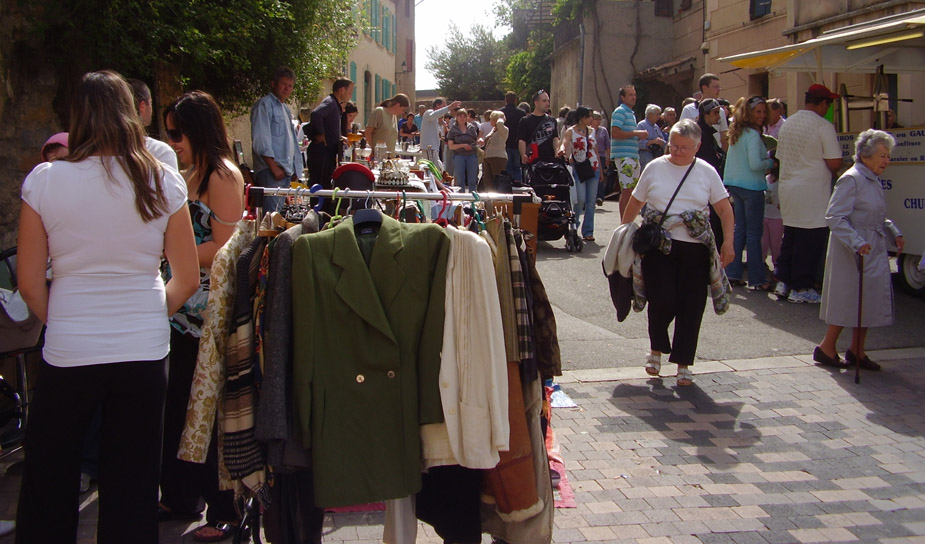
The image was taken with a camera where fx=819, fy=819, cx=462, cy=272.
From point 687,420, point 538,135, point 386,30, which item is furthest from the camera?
point 386,30

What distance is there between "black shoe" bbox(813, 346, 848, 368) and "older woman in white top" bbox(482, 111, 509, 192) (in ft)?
24.1

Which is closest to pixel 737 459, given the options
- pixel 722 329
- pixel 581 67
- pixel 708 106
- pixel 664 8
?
pixel 722 329

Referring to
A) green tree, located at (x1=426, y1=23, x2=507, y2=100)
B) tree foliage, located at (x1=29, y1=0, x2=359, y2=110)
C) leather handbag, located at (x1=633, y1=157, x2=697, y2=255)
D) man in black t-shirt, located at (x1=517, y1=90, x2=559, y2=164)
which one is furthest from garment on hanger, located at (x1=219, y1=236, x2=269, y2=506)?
green tree, located at (x1=426, y1=23, x2=507, y2=100)

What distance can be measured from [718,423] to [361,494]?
10.5 feet

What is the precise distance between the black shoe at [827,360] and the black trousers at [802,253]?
6.54ft

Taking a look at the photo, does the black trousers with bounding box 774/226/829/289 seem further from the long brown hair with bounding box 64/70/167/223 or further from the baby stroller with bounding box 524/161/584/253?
the long brown hair with bounding box 64/70/167/223

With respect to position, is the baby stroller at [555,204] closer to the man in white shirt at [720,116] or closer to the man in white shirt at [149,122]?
the man in white shirt at [720,116]

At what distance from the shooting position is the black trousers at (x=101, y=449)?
2.80 metres

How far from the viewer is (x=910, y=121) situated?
10.9 m

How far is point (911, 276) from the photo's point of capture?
8.39 metres

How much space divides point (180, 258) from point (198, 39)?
457 cm

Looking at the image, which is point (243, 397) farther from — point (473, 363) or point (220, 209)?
point (220, 209)

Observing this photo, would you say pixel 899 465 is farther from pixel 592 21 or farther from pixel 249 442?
pixel 592 21

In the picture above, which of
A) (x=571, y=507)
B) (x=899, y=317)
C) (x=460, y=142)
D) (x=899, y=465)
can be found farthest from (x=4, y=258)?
(x=460, y=142)
